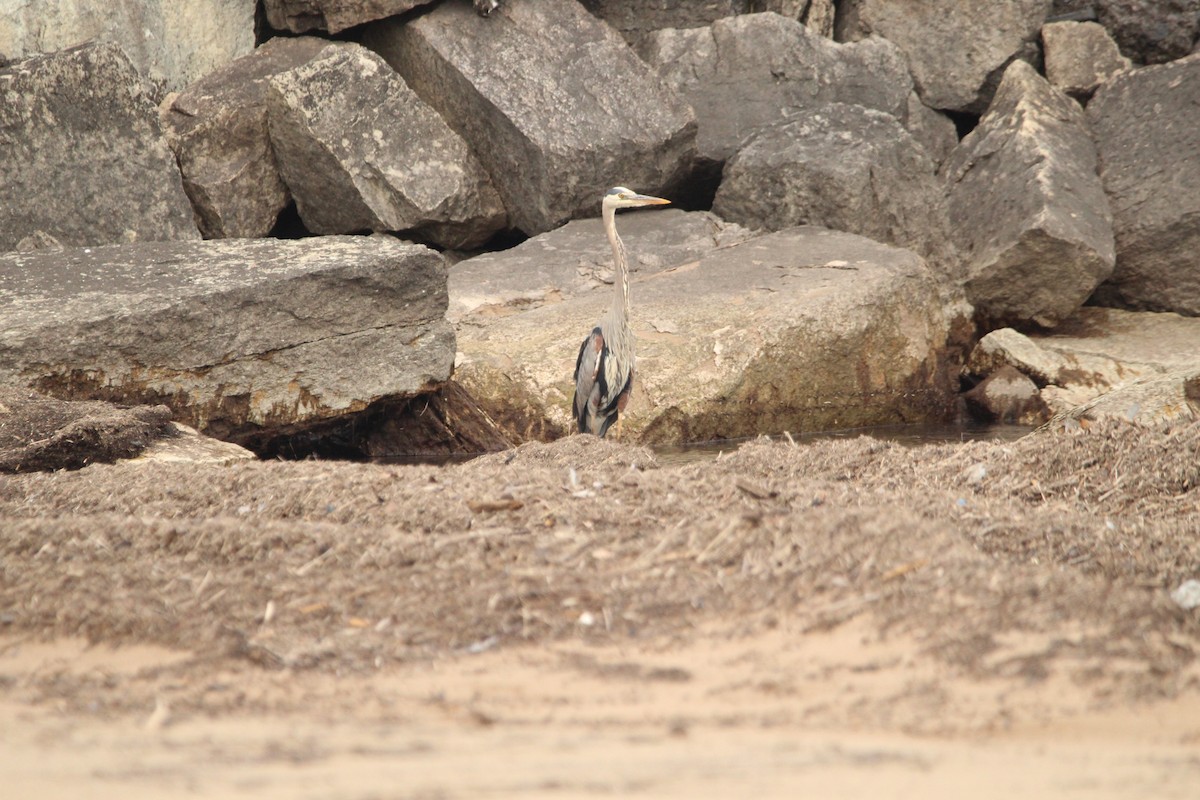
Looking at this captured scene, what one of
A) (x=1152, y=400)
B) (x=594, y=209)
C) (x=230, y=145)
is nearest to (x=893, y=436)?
(x=1152, y=400)

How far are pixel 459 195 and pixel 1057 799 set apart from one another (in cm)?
670

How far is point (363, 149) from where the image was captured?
7.82 m

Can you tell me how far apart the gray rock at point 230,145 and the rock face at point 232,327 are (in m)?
1.76

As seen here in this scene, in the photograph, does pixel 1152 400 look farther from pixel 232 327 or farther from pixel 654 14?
pixel 654 14

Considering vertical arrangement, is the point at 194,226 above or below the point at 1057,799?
below

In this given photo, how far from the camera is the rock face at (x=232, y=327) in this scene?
5199mm

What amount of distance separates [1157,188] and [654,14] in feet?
12.4

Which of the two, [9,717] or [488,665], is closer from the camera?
[9,717]

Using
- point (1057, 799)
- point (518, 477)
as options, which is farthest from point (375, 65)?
point (1057, 799)

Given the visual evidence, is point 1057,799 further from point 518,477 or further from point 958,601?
point 518,477

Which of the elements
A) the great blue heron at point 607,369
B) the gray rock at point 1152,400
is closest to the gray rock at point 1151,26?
the gray rock at point 1152,400

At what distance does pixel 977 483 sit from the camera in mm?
3936

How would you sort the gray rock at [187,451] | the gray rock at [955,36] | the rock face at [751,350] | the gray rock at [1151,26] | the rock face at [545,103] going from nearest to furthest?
the gray rock at [187,451], the rock face at [751,350], the rock face at [545,103], the gray rock at [1151,26], the gray rock at [955,36]

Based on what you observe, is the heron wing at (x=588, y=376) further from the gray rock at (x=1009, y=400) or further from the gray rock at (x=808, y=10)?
the gray rock at (x=808, y=10)
